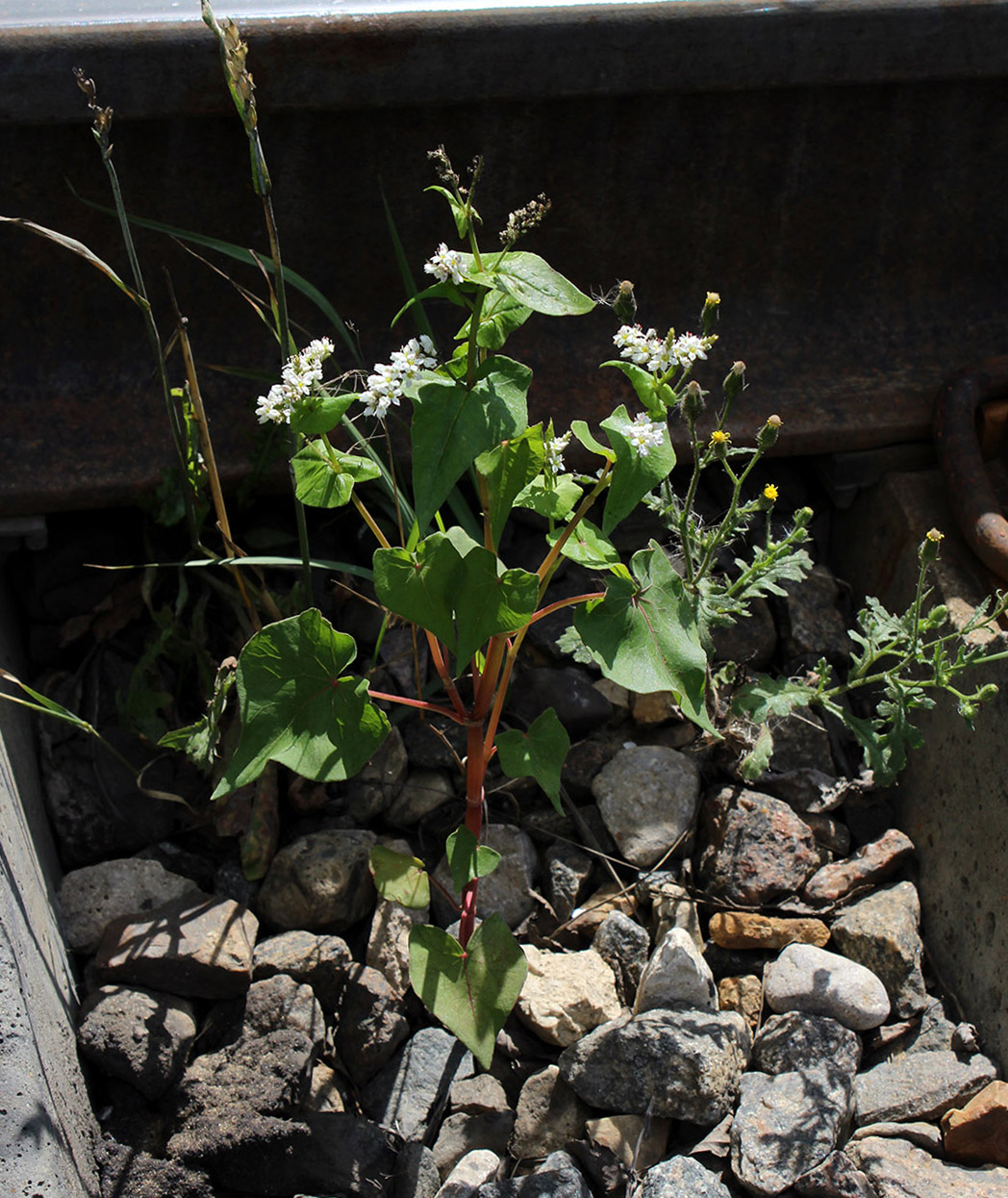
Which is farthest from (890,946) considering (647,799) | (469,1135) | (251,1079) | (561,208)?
(561,208)

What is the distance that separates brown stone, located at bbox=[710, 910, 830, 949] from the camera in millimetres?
2172

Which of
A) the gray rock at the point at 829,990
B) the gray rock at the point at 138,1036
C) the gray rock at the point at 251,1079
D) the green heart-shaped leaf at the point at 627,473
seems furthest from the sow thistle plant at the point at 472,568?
the gray rock at the point at 829,990

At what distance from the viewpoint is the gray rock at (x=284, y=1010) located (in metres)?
2.01

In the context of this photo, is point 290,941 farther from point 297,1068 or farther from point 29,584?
point 29,584

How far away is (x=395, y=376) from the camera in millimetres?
1654

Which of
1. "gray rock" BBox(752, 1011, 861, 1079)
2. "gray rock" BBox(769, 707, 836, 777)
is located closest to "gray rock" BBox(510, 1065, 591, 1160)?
"gray rock" BBox(752, 1011, 861, 1079)

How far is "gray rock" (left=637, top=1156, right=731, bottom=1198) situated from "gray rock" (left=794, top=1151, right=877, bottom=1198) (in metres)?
0.13

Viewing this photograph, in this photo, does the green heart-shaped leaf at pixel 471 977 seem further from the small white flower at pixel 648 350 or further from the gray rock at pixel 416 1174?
the small white flower at pixel 648 350

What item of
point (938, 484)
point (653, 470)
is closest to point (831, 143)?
point (938, 484)

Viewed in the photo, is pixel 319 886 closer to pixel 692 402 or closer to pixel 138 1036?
pixel 138 1036

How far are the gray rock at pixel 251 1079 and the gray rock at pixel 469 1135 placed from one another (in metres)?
0.26

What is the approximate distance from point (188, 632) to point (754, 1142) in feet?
5.10

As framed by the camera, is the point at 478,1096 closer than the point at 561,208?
Yes

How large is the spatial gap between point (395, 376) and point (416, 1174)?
4.39 feet
